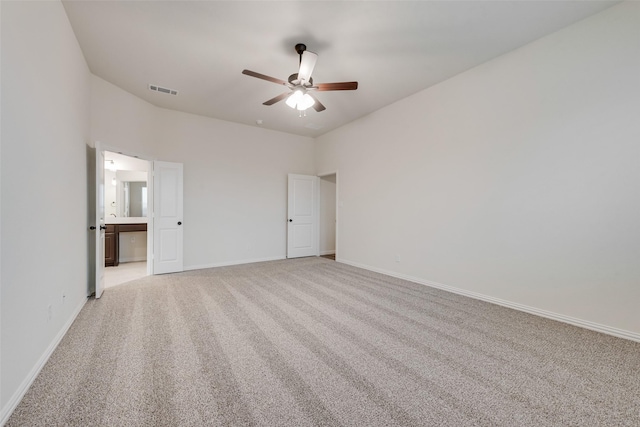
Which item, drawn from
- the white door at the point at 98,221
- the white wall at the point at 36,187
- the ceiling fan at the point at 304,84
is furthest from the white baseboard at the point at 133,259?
the ceiling fan at the point at 304,84

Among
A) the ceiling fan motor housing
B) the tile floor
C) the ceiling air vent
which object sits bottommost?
the tile floor

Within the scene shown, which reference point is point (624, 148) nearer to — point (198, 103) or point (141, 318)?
point (141, 318)

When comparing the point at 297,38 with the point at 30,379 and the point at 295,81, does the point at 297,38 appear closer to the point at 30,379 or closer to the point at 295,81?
the point at 295,81

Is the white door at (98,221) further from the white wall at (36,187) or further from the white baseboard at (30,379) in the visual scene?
the white baseboard at (30,379)

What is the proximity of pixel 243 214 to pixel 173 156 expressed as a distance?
174 centimetres

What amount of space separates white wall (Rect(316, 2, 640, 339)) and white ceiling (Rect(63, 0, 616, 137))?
0.37m

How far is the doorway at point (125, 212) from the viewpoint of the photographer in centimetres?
533

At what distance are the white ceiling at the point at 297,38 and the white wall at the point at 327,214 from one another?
10.0 feet

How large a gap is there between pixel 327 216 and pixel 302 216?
0.88 metres

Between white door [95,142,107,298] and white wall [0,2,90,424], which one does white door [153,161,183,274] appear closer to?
white door [95,142,107,298]

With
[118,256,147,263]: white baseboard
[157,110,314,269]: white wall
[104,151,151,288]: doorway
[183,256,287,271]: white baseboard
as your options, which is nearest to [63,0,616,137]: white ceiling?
[157,110,314,269]: white wall

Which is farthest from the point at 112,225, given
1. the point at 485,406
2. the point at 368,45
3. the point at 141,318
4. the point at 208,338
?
the point at 485,406

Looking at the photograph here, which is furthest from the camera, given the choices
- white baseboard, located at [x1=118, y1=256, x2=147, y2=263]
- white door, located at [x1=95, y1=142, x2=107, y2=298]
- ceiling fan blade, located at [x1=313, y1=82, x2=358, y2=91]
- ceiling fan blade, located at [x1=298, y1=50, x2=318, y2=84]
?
white baseboard, located at [x1=118, y1=256, x2=147, y2=263]

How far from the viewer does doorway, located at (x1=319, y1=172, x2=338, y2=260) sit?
6910 mm
